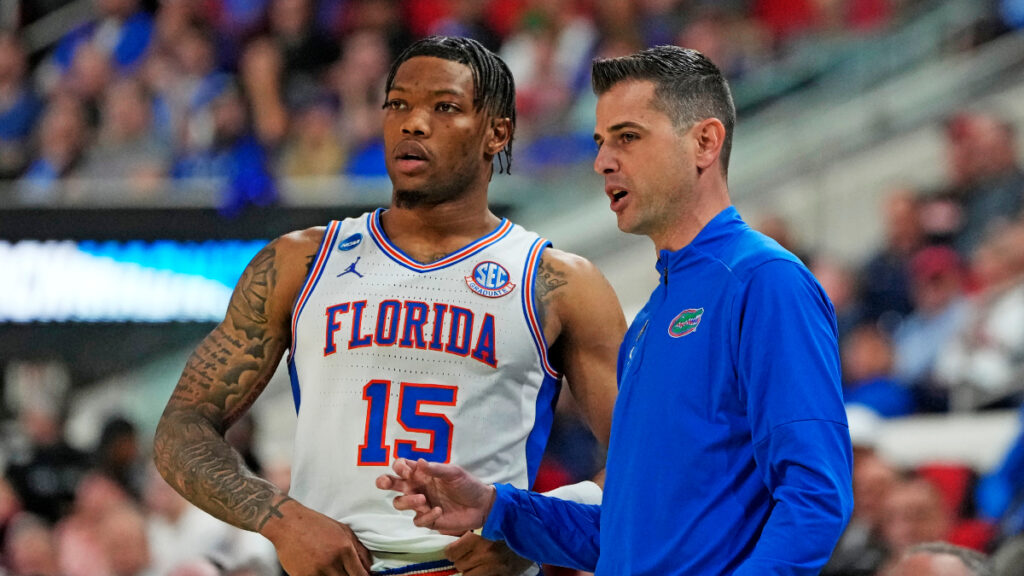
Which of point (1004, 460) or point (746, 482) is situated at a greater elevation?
point (746, 482)

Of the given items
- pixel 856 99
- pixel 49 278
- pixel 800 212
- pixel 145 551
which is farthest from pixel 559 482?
pixel 49 278

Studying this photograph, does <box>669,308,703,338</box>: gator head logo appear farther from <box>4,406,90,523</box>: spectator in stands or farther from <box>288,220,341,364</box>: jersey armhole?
<box>4,406,90,523</box>: spectator in stands

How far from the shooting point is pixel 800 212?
8.36 metres

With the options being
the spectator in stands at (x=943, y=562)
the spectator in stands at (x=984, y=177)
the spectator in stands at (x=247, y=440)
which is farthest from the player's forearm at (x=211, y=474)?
the spectator in stands at (x=984, y=177)

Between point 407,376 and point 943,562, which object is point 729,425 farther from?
point 943,562

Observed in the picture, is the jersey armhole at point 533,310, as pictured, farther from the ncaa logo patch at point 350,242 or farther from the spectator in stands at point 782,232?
the spectator in stands at point 782,232

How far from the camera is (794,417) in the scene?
2.29 m

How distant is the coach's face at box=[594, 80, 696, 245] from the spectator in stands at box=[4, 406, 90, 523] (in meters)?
6.27

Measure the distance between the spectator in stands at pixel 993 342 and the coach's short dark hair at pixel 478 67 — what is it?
12.5 feet

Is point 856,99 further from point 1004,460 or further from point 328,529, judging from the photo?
point 328,529

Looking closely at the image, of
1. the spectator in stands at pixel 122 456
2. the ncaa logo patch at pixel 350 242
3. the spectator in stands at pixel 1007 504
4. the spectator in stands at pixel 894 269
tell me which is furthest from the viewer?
the spectator in stands at pixel 122 456

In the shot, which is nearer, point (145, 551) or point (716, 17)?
point (145, 551)

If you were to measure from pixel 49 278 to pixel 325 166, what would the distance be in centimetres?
208

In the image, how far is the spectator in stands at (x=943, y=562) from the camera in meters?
3.74
